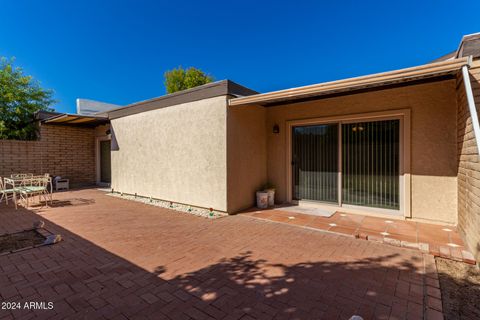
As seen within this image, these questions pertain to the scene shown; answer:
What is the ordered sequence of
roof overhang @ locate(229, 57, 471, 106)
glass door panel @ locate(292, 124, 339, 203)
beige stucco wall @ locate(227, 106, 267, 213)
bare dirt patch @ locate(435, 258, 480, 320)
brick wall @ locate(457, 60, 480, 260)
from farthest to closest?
glass door panel @ locate(292, 124, 339, 203) < beige stucco wall @ locate(227, 106, 267, 213) < roof overhang @ locate(229, 57, 471, 106) < brick wall @ locate(457, 60, 480, 260) < bare dirt patch @ locate(435, 258, 480, 320)

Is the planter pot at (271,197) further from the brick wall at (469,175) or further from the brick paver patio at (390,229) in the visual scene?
the brick wall at (469,175)

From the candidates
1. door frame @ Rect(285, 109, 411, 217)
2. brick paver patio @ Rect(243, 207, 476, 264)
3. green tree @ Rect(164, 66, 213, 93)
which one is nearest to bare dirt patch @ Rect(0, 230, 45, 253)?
brick paver patio @ Rect(243, 207, 476, 264)

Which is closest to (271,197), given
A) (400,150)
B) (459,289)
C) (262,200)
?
(262,200)

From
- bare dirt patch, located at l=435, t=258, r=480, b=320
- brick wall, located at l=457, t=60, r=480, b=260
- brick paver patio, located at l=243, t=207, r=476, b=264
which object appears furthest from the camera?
brick paver patio, located at l=243, t=207, r=476, b=264

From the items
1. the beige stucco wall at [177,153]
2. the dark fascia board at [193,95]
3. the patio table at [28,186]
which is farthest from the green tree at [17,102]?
the dark fascia board at [193,95]

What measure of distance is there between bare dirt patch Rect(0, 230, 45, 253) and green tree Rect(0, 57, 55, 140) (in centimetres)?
772

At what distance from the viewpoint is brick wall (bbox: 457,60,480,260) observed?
10.2 ft

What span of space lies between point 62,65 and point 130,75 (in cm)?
533

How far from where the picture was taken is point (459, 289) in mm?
2547

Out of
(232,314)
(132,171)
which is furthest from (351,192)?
(132,171)

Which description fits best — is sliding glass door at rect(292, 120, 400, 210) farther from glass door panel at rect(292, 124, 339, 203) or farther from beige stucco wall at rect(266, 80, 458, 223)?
beige stucco wall at rect(266, 80, 458, 223)

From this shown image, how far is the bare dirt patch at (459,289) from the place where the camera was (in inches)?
85.9

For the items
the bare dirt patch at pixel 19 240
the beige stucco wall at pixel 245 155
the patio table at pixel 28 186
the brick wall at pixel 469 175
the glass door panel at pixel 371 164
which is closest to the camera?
the brick wall at pixel 469 175

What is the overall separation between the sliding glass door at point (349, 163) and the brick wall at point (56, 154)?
32.2 feet
